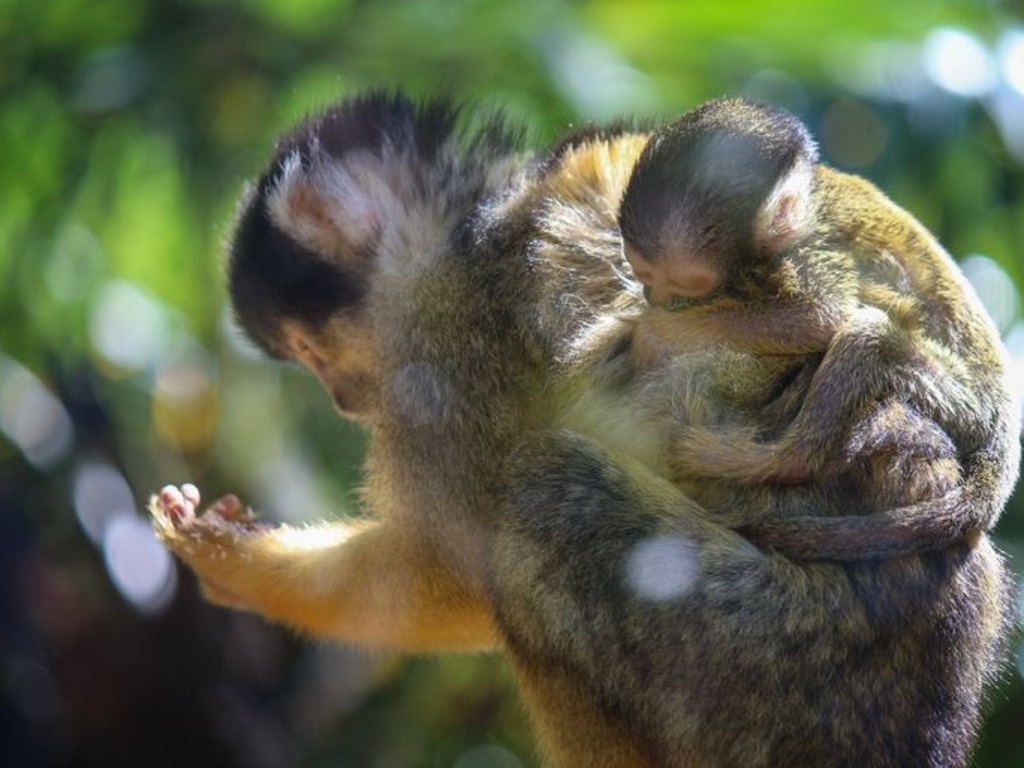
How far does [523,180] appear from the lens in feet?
11.4

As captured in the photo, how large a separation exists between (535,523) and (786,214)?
805 mm

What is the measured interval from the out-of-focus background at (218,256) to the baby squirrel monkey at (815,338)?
1.20 m

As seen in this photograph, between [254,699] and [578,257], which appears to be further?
[254,699]

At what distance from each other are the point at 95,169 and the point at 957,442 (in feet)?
12.8

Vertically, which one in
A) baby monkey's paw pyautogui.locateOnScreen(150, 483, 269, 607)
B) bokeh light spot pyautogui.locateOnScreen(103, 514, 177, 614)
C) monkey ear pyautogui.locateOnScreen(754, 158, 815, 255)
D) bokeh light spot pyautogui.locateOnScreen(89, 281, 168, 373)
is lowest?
bokeh light spot pyautogui.locateOnScreen(103, 514, 177, 614)

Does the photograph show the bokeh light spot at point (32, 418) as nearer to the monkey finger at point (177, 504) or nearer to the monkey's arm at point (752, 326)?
the monkey finger at point (177, 504)

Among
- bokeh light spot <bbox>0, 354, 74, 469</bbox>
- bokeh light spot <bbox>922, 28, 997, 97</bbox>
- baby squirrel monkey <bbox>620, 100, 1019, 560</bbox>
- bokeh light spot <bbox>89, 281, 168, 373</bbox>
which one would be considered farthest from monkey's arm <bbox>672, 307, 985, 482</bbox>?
bokeh light spot <bbox>0, 354, 74, 469</bbox>

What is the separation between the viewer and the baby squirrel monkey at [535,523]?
8.61 ft

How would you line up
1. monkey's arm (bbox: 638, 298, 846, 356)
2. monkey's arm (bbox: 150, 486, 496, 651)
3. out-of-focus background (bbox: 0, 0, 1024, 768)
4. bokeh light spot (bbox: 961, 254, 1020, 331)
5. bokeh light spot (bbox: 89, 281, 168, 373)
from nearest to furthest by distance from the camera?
1. monkey's arm (bbox: 638, 298, 846, 356)
2. monkey's arm (bbox: 150, 486, 496, 651)
3. bokeh light spot (bbox: 961, 254, 1020, 331)
4. out-of-focus background (bbox: 0, 0, 1024, 768)
5. bokeh light spot (bbox: 89, 281, 168, 373)

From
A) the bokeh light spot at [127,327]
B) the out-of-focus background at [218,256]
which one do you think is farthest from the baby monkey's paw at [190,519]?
the bokeh light spot at [127,327]

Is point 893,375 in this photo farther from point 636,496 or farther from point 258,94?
point 258,94

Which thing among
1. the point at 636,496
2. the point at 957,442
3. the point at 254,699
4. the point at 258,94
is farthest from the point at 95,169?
the point at 957,442

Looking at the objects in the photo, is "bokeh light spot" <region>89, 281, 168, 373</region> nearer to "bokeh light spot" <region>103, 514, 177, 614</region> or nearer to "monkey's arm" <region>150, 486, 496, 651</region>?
"bokeh light spot" <region>103, 514, 177, 614</region>

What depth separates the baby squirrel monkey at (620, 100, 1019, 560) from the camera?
2.64 m
